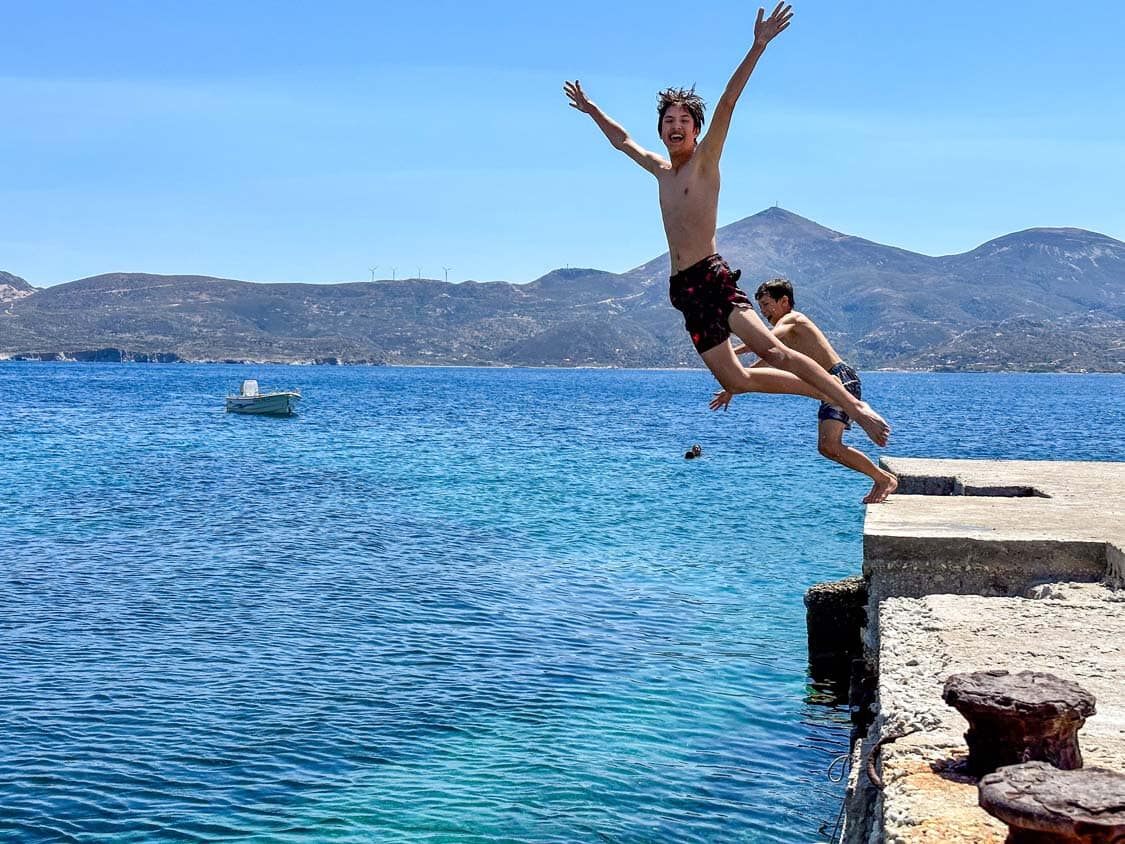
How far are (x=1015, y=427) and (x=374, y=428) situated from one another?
4396cm

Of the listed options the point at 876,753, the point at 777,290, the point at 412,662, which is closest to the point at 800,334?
the point at 777,290

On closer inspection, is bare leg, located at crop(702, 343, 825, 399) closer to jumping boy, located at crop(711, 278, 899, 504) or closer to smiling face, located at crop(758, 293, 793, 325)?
jumping boy, located at crop(711, 278, 899, 504)

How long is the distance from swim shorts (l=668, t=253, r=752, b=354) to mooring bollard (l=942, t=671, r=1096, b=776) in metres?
2.87

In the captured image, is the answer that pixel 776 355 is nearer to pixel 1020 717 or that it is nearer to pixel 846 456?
pixel 1020 717

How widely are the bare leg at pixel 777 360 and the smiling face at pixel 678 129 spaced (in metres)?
1.05

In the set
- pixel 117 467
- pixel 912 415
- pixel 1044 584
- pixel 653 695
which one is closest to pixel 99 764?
pixel 653 695

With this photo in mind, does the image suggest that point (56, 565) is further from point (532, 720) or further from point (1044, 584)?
point (1044, 584)

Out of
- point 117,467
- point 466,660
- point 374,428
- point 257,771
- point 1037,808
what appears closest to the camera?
point 1037,808

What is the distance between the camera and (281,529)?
92.1ft

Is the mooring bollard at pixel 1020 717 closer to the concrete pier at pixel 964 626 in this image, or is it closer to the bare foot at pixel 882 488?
the concrete pier at pixel 964 626

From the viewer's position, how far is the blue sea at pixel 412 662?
1077 centimetres

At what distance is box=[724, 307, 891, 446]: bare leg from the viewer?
7.08 m

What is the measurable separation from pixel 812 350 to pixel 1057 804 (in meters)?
6.27

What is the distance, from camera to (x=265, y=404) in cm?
8588
